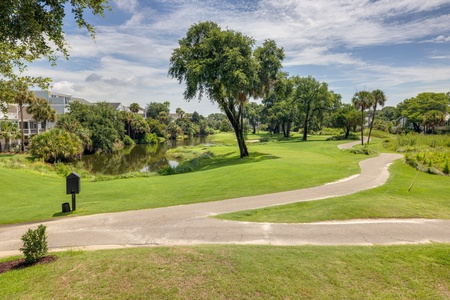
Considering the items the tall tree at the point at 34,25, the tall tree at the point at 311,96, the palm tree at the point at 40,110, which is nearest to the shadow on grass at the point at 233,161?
the tall tree at the point at 34,25

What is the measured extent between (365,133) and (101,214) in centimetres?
7269

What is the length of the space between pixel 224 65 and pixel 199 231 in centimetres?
2180

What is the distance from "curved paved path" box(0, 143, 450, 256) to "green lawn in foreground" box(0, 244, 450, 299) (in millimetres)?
1492

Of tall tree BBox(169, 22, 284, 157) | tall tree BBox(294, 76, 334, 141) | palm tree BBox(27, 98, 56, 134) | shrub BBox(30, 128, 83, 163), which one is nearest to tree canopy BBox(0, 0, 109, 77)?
tall tree BBox(169, 22, 284, 157)

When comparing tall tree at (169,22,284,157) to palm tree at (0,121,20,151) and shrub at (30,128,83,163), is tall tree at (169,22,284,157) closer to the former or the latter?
shrub at (30,128,83,163)

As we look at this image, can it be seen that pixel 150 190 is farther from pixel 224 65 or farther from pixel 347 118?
pixel 347 118

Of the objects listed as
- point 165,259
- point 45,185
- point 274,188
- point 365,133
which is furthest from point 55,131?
point 365,133

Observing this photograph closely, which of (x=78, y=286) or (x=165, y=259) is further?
(x=165, y=259)

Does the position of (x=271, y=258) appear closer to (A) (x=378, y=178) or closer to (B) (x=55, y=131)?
(A) (x=378, y=178)

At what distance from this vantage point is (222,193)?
16359mm

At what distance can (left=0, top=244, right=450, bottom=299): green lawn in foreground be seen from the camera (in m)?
5.66

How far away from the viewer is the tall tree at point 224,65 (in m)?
28.6

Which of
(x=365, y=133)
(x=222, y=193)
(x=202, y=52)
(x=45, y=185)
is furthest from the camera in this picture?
(x=365, y=133)

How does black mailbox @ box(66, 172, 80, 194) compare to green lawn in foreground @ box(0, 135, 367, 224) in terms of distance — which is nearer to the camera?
black mailbox @ box(66, 172, 80, 194)
